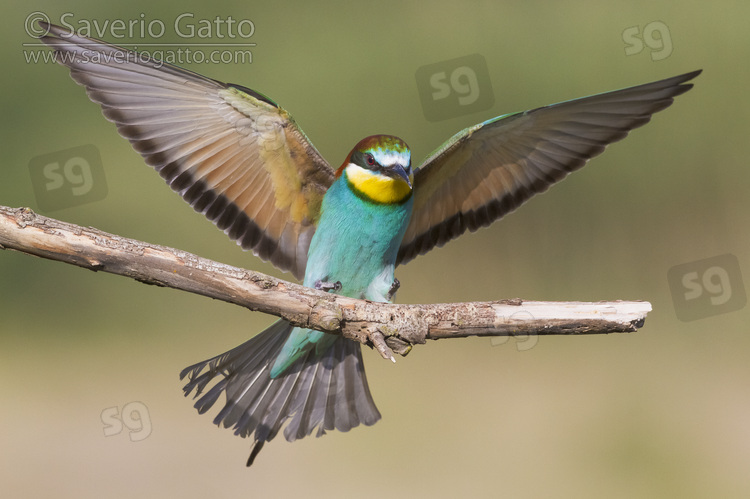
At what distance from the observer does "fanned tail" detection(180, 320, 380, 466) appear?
6.00ft

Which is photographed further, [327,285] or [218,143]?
[327,285]

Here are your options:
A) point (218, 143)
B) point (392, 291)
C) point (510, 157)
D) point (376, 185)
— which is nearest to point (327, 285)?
point (392, 291)

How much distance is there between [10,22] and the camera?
3.87 meters

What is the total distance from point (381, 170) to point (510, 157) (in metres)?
0.37

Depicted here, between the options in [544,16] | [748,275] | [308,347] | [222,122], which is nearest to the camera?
[222,122]

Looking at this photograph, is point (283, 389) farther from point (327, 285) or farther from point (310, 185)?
point (310, 185)

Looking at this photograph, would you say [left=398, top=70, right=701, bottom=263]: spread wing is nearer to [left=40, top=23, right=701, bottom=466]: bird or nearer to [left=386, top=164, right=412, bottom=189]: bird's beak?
[left=40, top=23, right=701, bottom=466]: bird

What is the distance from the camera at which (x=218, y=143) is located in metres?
1.75

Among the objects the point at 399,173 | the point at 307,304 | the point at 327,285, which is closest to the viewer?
the point at 307,304

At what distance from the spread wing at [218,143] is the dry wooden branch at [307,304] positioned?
393 mm

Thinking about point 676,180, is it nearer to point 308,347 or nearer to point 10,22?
point 308,347

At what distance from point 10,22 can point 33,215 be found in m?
3.01

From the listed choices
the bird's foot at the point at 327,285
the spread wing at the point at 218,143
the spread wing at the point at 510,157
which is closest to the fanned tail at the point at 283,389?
the bird's foot at the point at 327,285

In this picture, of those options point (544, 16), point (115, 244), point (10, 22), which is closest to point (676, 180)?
point (544, 16)
